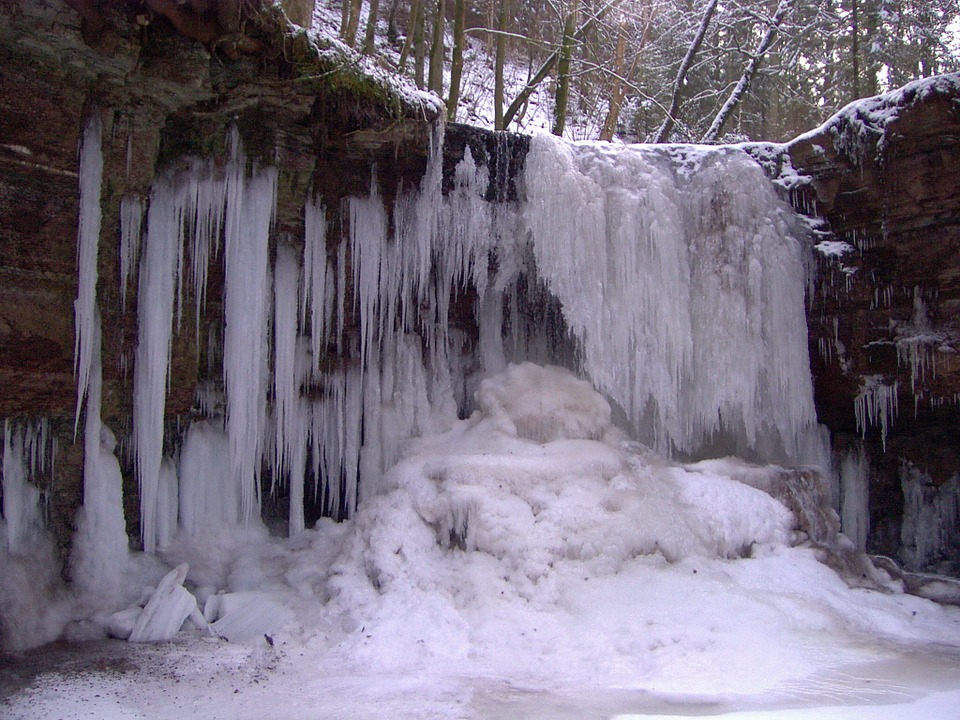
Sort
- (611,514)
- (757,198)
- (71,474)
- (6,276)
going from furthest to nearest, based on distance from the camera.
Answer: (757,198)
(611,514)
(71,474)
(6,276)

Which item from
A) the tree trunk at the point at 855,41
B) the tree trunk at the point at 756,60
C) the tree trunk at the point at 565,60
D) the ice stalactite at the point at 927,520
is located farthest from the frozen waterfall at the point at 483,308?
the tree trunk at the point at 855,41

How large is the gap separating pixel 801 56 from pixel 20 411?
54.0 ft

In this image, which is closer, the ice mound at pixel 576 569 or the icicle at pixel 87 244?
the ice mound at pixel 576 569

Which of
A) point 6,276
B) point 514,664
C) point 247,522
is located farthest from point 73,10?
point 514,664

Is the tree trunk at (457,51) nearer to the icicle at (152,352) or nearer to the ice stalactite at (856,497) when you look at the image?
the icicle at (152,352)

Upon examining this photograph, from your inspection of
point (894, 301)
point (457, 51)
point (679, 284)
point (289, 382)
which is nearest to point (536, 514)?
point (289, 382)

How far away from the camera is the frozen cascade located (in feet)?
25.0

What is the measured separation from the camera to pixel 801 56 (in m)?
16.2

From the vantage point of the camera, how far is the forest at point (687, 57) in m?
12.3

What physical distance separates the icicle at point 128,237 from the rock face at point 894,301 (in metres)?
6.59

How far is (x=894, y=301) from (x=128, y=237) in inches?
298

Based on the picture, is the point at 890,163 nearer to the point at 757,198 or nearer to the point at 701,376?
the point at 757,198

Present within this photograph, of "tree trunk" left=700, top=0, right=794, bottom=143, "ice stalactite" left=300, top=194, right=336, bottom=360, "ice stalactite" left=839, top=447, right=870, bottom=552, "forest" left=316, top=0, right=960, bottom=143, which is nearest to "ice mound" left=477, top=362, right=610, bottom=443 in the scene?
"ice stalactite" left=300, top=194, right=336, bottom=360

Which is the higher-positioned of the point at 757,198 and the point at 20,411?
the point at 757,198
